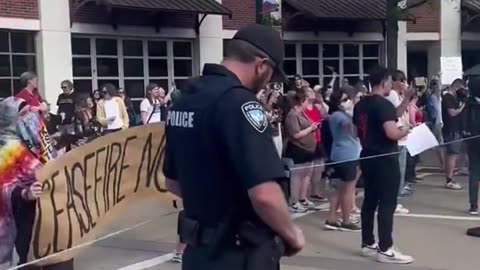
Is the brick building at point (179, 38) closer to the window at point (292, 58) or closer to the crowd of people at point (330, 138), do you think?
the window at point (292, 58)

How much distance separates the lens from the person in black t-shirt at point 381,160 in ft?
25.4

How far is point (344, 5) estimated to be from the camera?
2522 cm

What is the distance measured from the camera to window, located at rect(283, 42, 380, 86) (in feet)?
82.9

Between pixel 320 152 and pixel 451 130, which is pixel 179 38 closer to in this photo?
pixel 451 130

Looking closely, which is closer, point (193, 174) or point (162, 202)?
point (193, 174)

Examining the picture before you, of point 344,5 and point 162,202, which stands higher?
point 344,5

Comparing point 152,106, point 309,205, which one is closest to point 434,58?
point 152,106

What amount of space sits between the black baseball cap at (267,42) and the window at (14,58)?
14191 millimetres

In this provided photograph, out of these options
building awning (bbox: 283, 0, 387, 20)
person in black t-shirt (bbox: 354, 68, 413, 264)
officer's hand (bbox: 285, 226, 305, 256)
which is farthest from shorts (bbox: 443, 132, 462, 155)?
building awning (bbox: 283, 0, 387, 20)

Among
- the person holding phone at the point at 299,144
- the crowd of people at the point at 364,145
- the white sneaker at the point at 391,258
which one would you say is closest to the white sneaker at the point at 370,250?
the crowd of people at the point at 364,145

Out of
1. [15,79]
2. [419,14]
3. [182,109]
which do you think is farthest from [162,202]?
[419,14]

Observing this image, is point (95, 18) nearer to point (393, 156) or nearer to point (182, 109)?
point (393, 156)

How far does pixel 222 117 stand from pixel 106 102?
1043 cm

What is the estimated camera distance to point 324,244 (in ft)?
29.4
